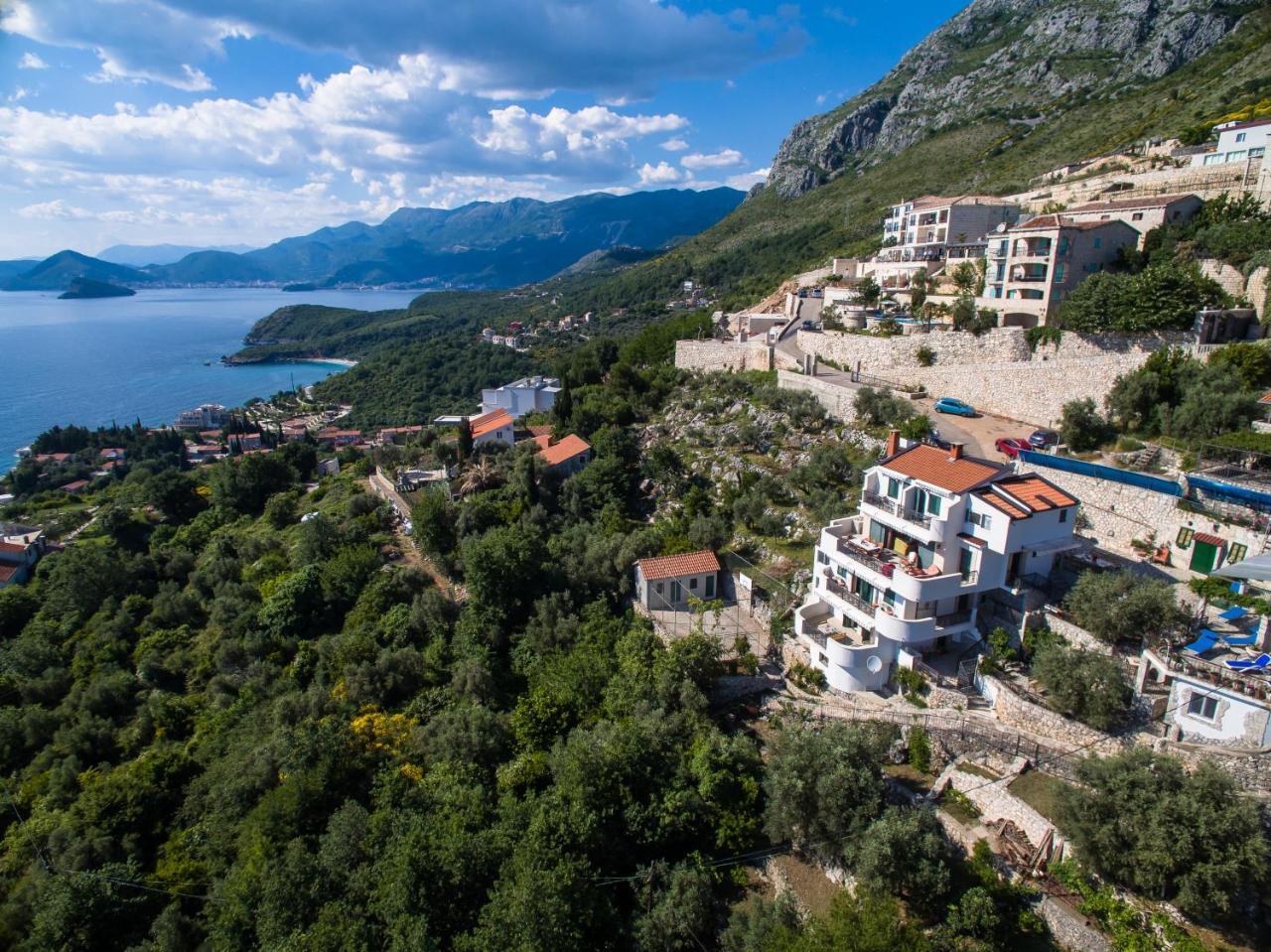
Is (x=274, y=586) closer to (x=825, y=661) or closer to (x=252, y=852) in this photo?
(x=252, y=852)

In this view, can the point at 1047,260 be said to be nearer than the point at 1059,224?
No

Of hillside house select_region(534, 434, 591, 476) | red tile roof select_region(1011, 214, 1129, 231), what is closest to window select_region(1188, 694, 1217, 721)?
red tile roof select_region(1011, 214, 1129, 231)

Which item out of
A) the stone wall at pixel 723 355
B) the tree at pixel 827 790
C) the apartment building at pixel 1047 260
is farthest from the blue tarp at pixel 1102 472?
the stone wall at pixel 723 355

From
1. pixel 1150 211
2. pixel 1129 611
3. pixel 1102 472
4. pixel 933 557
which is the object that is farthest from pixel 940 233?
pixel 1129 611

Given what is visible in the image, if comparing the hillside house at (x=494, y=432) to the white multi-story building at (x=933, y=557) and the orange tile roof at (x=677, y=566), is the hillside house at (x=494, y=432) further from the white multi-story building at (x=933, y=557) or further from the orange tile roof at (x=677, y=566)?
the white multi-story building at (x=933, y=557)

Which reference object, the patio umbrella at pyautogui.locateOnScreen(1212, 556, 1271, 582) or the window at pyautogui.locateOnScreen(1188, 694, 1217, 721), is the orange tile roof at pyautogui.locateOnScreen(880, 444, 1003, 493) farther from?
the window at pyautogui.locateOnScreen(1188, 694, 1217, 721)

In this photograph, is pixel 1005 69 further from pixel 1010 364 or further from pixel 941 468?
pixel 941 468
